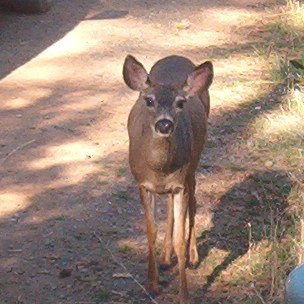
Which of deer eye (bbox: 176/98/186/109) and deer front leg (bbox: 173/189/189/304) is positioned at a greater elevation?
deer eye (bbox: 176/98/186/109)

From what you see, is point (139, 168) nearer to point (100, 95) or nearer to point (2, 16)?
point (100, 95)

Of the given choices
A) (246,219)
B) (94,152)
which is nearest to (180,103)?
(246,219)

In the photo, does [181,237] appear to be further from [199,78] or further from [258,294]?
[199,78]

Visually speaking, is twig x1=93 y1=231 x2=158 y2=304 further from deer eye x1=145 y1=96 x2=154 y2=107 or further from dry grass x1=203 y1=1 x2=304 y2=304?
deer eye x1=145 y1=96 x2=154 y2=107

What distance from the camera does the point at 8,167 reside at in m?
6.96

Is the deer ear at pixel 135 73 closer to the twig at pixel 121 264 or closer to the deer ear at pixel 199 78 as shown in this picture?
the deer ear at pixel 199 78

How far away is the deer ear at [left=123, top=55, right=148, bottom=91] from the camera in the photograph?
4.88 m

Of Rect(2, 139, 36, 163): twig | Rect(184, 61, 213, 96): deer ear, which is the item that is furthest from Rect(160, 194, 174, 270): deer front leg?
Rect(2, 139, 36, 163): twig

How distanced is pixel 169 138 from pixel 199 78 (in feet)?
1.27

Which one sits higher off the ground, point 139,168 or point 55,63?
point 139,168

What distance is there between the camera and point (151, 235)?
525 centimetres

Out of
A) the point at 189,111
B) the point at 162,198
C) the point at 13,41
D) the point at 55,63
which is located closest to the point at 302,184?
the point at 162,198

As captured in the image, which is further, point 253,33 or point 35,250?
point 253,33

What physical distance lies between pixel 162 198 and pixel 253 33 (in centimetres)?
417
